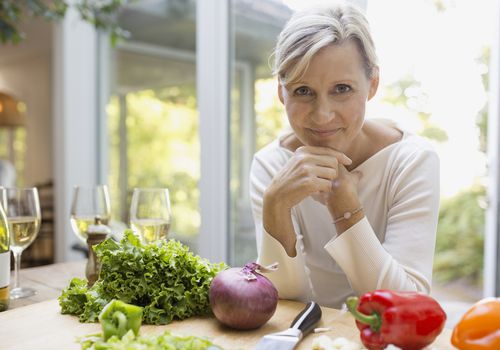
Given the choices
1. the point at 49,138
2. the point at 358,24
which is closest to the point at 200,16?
the point at 358,24

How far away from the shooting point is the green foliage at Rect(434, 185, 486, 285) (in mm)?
4574

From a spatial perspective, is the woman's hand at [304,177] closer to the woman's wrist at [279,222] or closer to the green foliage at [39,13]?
the woman's wrist at [279,222]

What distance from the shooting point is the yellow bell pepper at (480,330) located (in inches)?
31.9

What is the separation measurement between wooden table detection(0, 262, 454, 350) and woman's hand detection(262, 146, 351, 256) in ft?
0.65

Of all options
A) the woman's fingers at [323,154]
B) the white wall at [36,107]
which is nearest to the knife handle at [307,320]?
the woman's fingers at [323,154]

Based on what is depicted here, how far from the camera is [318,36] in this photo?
118 centimetres

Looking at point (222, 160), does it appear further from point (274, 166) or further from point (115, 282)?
point (115, 282)

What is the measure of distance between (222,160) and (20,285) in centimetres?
152

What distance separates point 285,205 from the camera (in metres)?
1.23

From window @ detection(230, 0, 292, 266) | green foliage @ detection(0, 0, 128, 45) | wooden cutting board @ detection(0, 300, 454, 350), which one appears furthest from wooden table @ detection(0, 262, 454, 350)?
green foliage @ detection(0, 0, 128, 45)

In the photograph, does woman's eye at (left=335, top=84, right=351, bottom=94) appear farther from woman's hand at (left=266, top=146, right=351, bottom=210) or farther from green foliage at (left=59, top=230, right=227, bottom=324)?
green foliage at (left=59, top=230, right=227, bottom=324)

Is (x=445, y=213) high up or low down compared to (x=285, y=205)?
down

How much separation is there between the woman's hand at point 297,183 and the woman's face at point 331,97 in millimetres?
45

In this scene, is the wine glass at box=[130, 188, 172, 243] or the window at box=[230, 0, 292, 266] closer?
the wine glass at box=[130, 188, 172, 243]
